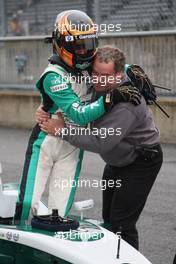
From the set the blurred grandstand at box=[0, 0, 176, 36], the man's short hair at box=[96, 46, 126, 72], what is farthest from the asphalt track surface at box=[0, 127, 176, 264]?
the blurred grandstand at box=[0, 0, 176, 36]

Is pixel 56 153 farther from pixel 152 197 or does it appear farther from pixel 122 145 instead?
pixel 152 197

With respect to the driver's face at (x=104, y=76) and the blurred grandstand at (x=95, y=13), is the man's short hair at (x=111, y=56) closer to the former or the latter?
the driver's face at (x=104, y=76)

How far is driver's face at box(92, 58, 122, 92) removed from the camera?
3.97 metres

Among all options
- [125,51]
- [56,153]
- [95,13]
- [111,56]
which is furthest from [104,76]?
[95,13]

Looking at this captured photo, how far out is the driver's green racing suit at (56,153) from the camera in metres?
3.95

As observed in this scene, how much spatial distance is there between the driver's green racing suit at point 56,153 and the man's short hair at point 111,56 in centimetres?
22

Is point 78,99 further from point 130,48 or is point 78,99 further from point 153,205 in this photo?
point 130,48

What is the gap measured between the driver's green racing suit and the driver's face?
12 cm

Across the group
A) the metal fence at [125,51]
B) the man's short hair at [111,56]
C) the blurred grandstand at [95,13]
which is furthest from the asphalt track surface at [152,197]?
the blurred grandstand at [95,13]

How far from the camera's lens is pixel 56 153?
13.5 feet

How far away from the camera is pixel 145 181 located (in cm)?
425

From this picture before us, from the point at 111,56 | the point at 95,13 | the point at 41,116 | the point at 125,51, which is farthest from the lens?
the point at 95,13

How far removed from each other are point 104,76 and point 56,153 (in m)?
0.55

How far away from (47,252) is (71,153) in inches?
30.2
